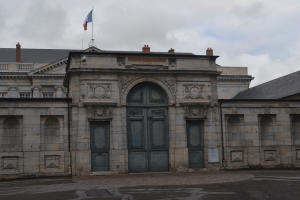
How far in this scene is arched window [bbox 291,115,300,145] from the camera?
829 inches

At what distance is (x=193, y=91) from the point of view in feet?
63.5

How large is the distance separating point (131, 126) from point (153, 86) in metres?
2.11

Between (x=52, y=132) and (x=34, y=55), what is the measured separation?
39866 mm

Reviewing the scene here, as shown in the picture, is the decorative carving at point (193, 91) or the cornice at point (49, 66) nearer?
the decorative carving at point (193, 91)

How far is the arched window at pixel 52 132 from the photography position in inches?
723

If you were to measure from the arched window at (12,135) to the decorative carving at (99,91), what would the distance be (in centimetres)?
346

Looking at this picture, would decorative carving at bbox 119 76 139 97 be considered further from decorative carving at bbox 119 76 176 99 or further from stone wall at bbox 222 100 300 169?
stone wall at bbox 222 100 300 169

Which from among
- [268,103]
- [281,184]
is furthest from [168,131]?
[281,184]

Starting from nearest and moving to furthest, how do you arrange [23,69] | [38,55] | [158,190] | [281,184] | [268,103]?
[158,190] → [281,184] → [268,103] → [23,69] → [38,55]

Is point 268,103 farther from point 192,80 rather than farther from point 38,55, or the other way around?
point 38,55

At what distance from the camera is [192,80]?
763 inches

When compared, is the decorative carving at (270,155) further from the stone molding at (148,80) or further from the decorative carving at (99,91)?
the decorative carving at (99,91)

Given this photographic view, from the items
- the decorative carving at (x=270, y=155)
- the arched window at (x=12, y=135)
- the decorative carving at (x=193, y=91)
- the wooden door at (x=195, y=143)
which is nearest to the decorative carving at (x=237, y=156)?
the decorative carving at (x=270, y=155)

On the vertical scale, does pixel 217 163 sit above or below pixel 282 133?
below
